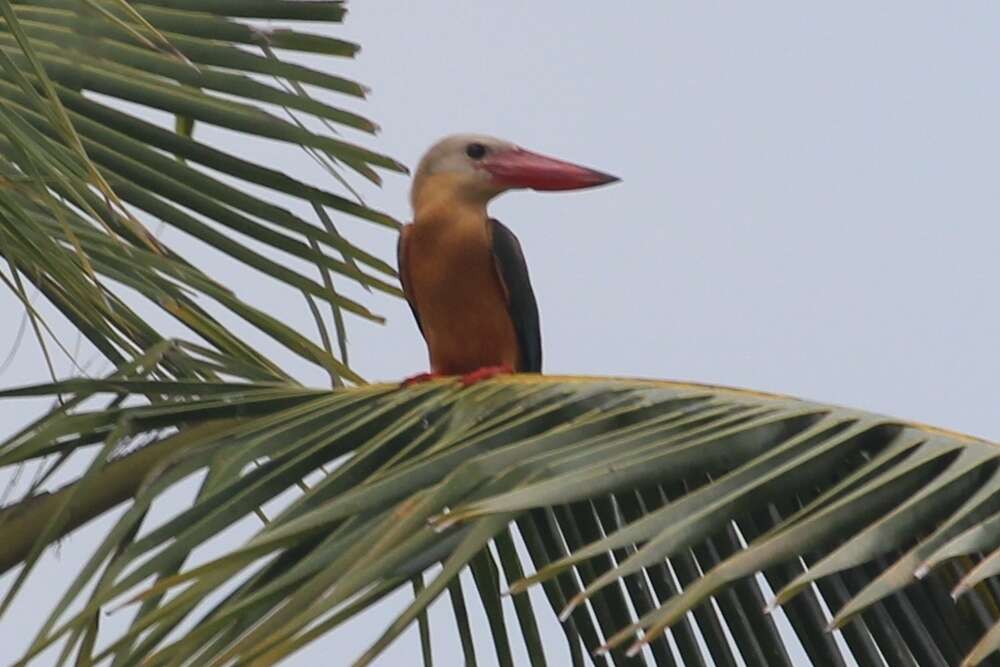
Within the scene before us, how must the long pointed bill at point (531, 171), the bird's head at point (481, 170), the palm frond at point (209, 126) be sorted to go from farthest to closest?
the bird's head at point (481, 170)
the long pointed bill at point (531, 171)
the palm frond at point (209, 126)

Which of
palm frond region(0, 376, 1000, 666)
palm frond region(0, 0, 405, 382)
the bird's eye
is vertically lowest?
palm frond region(0, 376, 1000, 666)

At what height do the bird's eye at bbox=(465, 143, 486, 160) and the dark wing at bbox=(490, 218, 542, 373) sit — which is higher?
the bird's eye at bbox=(465, 143, 486, 160)

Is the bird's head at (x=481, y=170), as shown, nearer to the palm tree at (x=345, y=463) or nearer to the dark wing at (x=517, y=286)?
the dark wing at (x=517, y=286)

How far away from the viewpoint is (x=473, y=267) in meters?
4.65

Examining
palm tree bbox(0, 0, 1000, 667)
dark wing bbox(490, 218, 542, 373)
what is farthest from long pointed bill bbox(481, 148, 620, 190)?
palm tree bbox(0, 0, 1000, 667)

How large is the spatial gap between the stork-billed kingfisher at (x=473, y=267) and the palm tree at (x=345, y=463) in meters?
1.37

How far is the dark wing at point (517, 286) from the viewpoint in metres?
4.68

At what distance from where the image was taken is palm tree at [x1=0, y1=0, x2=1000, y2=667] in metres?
1.98

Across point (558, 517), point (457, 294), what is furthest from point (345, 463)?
point (457, 294)

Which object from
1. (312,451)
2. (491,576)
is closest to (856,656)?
(491,576)

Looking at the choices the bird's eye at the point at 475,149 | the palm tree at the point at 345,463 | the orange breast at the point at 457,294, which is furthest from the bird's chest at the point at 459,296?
the palm tree at the point at 345,463

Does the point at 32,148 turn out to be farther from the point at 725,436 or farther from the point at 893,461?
the point at 893,461

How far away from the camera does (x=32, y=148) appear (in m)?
2.28

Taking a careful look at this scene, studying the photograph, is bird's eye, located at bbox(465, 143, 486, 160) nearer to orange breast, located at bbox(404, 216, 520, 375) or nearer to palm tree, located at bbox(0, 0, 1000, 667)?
orange breast, located at bbox(404, 216, 520, 375)
